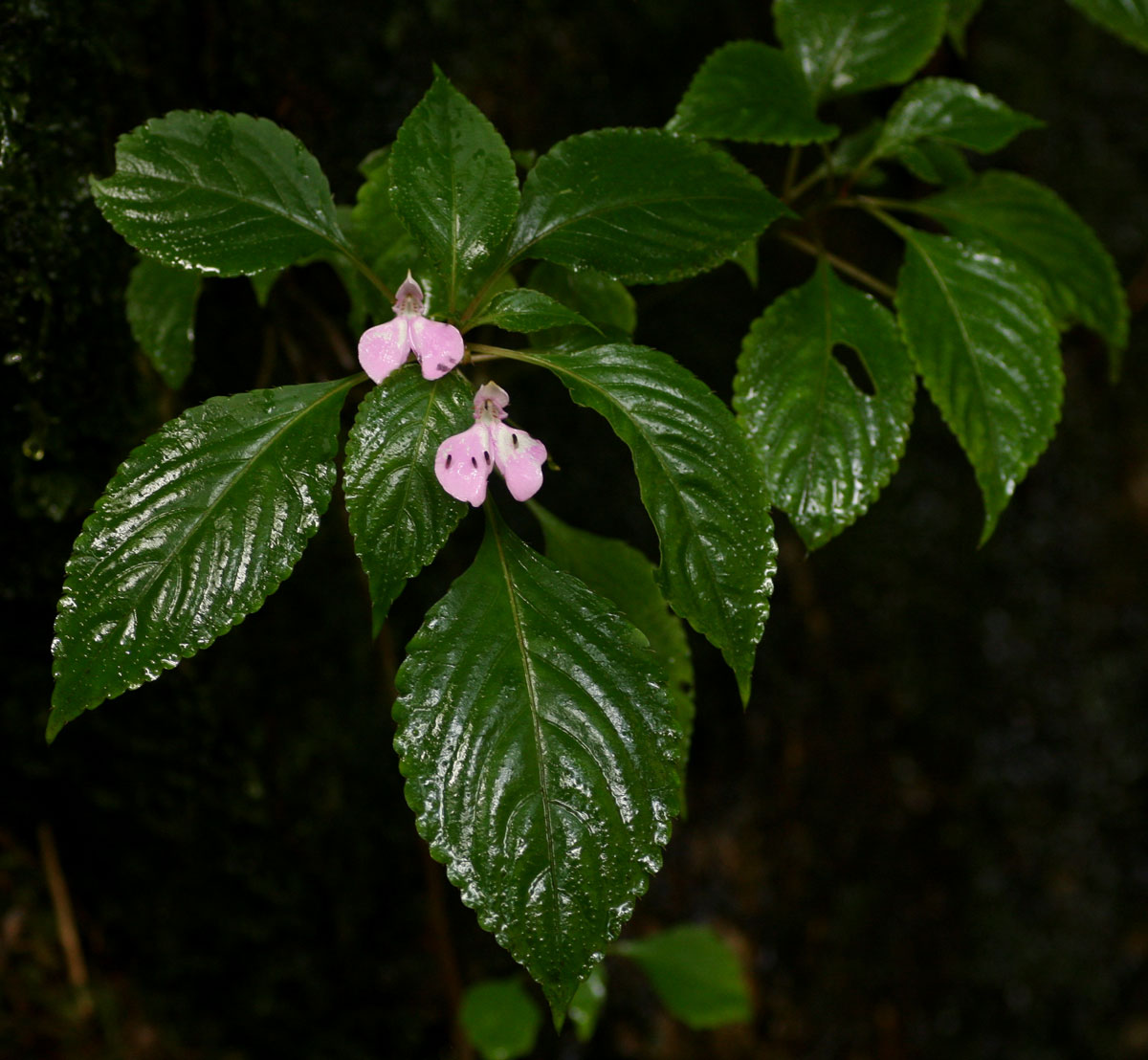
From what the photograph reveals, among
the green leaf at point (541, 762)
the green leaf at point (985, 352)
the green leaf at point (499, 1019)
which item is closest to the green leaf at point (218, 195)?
the green leaf at point (541, 762)

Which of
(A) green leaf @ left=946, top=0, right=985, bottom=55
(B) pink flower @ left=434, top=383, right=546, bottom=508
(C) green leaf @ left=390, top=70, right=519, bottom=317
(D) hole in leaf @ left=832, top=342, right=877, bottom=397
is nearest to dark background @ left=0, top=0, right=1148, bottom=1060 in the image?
(D) hole in leaf @ left=832, top=342, right=877, bottom=397

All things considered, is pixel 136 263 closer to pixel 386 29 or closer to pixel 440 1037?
pixel 386 29

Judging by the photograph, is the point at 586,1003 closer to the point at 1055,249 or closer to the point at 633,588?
the point at 633,588

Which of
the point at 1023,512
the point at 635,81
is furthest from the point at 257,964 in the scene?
the point at 1023,512

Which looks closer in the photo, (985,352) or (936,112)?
(985,352)

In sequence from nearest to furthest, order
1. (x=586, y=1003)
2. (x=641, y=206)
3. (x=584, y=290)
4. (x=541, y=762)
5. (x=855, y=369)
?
(x=541, y=762)
(x=641, y=206)
(x=584, y=290)
(x=586, y=1003)
(x=855, y=369)

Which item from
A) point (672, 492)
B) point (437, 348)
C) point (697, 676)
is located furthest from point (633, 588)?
point (697, 676)
